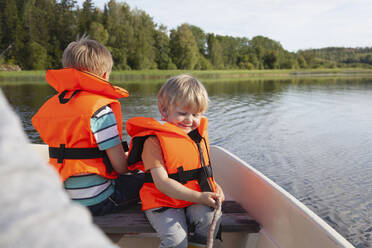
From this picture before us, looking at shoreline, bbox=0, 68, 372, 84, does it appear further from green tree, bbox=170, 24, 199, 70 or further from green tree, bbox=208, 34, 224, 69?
green tree, bbox=208, 34, 224, 69

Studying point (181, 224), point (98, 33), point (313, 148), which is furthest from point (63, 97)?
point (98, 33)

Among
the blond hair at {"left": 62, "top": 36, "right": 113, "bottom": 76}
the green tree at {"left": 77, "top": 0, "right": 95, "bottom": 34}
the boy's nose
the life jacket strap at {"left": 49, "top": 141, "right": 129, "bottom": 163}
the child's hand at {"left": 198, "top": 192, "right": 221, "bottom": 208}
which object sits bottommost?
the child's hand at {"left": 198, "top": 192, "right": 221, "bottom": 208}

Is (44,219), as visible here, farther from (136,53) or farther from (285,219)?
(136,53)

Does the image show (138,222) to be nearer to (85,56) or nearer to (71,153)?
(71,153)

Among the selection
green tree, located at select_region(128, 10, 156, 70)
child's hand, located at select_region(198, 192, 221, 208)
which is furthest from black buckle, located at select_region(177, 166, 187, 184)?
green tree, located at select_region(128, 10, 156, 70)

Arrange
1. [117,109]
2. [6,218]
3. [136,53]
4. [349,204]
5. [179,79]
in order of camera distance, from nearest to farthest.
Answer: [6,218] < [179,79] < [117,109] < [349,204] < [136,53]

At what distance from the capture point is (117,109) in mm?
1771

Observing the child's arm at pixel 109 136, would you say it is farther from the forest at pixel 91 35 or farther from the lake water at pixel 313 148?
the forest at pixel 91 35

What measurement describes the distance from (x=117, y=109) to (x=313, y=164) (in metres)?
4.26

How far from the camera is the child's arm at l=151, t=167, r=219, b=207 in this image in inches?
58.8

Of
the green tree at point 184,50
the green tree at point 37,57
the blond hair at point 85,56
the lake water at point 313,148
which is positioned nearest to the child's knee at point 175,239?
the blond hair at point 85,56

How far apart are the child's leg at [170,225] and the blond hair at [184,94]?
1.72 ft

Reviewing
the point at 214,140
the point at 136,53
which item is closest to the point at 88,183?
the point at 214,140

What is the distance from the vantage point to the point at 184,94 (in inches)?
61.6
